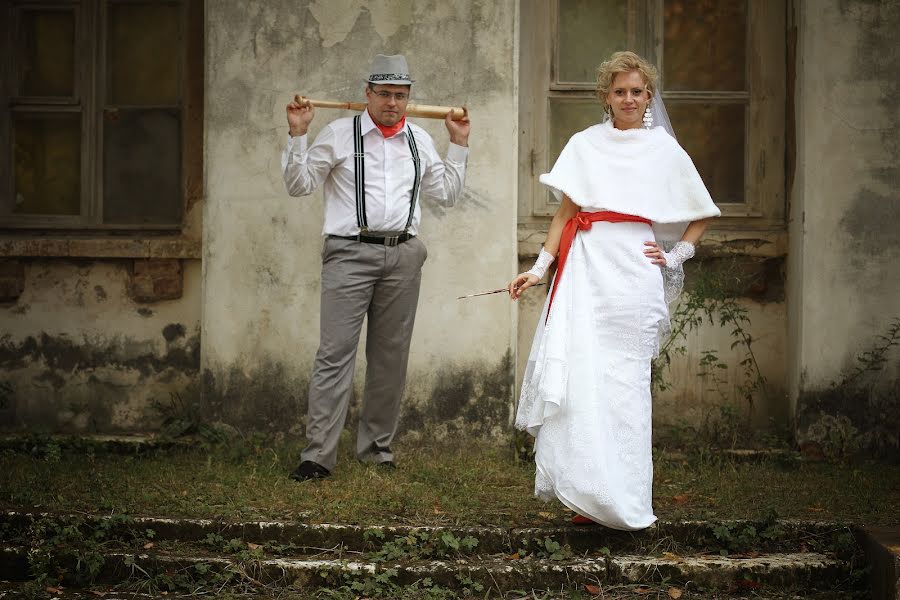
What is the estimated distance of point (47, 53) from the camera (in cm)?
711

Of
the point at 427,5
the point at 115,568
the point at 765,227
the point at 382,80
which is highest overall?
the point at 427,5

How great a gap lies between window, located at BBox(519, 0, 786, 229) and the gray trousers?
1484 millimetres

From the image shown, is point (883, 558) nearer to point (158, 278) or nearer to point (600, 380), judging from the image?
point (600, 380)

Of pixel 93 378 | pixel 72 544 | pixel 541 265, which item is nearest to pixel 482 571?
pixel 541 265

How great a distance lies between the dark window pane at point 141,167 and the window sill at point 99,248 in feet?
1.15

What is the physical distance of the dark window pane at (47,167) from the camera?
714cm

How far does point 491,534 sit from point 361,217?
1814 mm

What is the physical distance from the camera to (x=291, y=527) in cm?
472

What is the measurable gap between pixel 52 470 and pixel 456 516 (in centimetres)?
234

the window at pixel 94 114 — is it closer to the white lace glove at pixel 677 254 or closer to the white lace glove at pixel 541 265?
the white lace glove at pixel 541 265

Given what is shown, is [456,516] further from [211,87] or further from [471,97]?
[211,87]

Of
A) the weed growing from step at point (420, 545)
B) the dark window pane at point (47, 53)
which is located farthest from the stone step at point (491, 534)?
the dark window pane at point (47, 53)

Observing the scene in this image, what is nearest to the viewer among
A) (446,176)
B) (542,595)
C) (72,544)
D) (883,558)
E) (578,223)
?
(883,558)

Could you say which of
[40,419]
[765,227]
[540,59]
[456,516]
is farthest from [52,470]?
[765,227]
